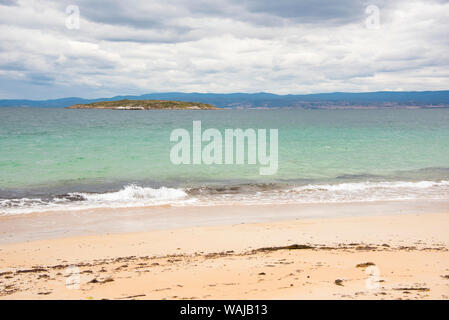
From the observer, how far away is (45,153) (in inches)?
1148

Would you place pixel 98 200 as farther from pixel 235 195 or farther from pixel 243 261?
pixel 243 261

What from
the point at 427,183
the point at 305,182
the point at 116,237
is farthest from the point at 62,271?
the point at 427,183

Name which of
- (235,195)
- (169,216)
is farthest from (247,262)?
(235,195)

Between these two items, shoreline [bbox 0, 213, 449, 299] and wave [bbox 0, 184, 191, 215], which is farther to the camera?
wave [bbox 0, 184, 191, 215]

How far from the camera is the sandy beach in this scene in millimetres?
6000

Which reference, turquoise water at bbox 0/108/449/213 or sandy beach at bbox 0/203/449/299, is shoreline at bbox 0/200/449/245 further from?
turquoise water at bbox 0/108/449/213

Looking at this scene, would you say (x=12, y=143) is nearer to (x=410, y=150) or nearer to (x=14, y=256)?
(x=14, y=256)

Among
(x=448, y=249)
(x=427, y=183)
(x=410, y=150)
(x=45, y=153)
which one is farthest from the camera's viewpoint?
(x=410, y=150)

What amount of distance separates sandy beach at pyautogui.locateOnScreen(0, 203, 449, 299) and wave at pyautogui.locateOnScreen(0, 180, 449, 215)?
7.34 feet

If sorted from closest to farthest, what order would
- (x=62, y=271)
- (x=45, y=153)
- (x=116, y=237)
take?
1. (x=62, y=271)
2. (x=116, y=237)
3. (x=45, y=153)

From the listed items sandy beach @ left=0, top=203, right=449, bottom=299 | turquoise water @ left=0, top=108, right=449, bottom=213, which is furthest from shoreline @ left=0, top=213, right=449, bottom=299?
turquoise water @ left=0, top=108, right=449, bottom=213

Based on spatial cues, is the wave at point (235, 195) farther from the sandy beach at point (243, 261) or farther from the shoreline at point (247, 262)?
the shoreline at point (247, 262)

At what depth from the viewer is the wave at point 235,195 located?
14883mm

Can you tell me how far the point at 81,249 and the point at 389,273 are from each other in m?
7.13
